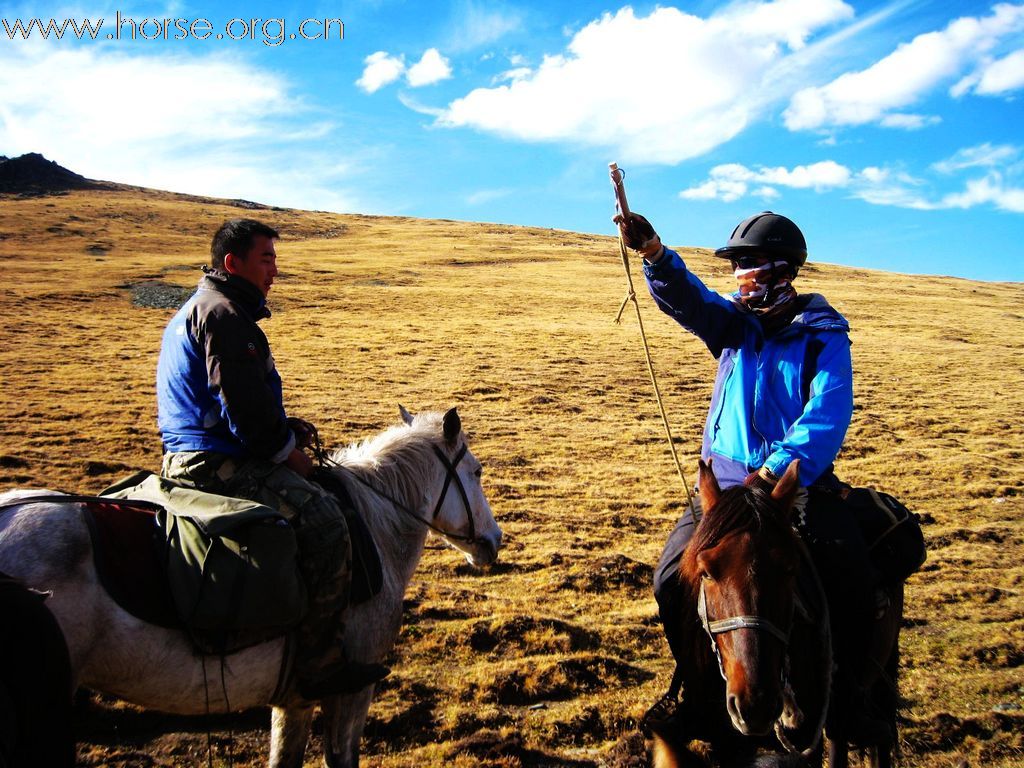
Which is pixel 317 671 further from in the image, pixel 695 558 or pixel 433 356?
pixel 433 356

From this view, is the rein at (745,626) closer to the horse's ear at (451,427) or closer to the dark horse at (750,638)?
the dark horse at (750,638)

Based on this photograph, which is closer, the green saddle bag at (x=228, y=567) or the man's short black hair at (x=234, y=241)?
the green saddle bag at (x=228, y=567)

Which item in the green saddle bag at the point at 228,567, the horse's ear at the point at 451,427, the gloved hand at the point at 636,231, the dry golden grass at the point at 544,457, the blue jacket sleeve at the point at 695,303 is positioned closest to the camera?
the green saddle bag at the point at 228,567

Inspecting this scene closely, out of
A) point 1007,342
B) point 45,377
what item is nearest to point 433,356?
point 45,377

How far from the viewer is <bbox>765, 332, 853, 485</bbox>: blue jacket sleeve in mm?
3541

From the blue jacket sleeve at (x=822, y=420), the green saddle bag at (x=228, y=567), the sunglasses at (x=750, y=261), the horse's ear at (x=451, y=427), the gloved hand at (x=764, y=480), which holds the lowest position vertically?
the green saddle bag at (x=228, y=567)

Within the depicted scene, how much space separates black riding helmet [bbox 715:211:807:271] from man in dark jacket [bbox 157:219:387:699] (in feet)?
8.98

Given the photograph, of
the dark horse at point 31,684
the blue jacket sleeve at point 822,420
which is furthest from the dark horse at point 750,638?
the dark horse at point 31,684

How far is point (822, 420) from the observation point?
363cm

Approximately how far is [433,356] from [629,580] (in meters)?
16.2

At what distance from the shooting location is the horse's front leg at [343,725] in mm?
4371

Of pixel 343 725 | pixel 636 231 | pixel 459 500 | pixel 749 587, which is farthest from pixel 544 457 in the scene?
pixel 749 587

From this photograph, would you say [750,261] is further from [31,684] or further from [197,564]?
[31,684]

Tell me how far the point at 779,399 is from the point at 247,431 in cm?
292
